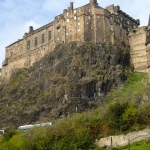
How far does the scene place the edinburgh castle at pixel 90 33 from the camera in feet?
242

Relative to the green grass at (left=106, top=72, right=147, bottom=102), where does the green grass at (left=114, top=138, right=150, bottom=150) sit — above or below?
below

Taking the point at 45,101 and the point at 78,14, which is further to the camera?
the point at 78,14

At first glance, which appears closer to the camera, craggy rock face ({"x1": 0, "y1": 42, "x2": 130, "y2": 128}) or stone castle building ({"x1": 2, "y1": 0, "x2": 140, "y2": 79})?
craggy rock face ({"x1": 0, "y1": 42, "x2": 130, "y2": 128})

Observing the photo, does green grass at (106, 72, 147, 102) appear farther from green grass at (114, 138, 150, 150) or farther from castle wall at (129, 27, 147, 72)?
green grass at (114, 138, 150, 150)

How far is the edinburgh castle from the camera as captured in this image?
242ft

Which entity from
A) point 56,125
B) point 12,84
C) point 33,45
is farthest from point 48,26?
point 56,125

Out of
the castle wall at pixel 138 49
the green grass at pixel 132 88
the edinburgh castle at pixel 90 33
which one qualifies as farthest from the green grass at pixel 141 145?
the castle wall at pixel 138 49

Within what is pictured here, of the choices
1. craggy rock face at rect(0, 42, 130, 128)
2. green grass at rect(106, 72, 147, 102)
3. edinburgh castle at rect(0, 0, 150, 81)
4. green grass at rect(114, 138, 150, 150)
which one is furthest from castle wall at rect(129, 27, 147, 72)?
green grass at rect(114, 138, 150, 150)

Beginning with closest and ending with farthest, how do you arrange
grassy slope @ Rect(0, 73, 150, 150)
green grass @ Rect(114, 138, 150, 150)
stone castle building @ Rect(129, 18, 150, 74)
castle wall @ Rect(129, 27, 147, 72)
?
green grass @ Rect(114, 138, 150, 150) < grassy slope @ Rect(0, 73, 150, 150) < stone castle building @ Rect(129, 18, 150, 74) < castle wall @ Rect(129, 27, 147, 72)

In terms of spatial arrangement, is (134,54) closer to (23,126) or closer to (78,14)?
(78,14)

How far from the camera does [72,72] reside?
219 feet

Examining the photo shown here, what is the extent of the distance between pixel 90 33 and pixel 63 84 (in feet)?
48.2

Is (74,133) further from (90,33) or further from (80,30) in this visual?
(80,30)

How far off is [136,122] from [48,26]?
42.5m
